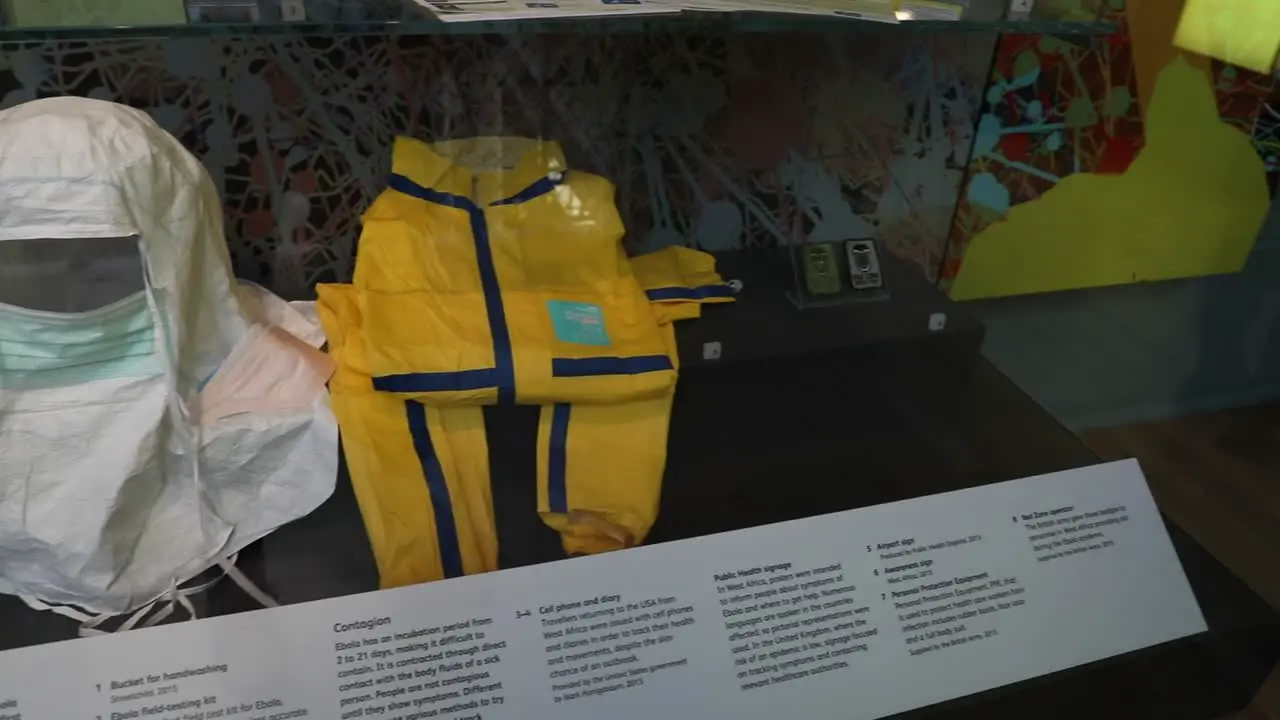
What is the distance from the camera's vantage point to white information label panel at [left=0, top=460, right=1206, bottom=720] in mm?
860

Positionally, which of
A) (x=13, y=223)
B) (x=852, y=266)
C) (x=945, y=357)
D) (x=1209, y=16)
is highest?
(x=1209, y=16)

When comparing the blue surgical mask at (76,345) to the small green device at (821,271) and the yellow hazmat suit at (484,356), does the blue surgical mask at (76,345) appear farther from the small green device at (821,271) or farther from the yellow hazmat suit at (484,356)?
the small green device at (821,271)

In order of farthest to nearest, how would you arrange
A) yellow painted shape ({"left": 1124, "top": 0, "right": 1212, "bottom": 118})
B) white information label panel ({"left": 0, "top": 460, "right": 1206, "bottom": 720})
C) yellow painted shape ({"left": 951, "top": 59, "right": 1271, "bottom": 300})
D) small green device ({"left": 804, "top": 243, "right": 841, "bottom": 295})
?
1. yellow painted shape ({"left": 951, "top": 59, "right": 1271, "bottom": 300})
2. yellow painted shape ({"left": 1124, "top": 0, "right": 1212, "bottom": 118})
3. small green device ({"left": 804, "top": 243, "right": 841, "bottom": 295})
4. white information label panel ({"left": 0, "top": 460, "right": 1206, "bottom": 720})

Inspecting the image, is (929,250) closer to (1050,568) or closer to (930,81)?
(930,81)

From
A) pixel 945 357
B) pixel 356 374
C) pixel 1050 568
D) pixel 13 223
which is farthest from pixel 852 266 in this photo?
pixel 13 223

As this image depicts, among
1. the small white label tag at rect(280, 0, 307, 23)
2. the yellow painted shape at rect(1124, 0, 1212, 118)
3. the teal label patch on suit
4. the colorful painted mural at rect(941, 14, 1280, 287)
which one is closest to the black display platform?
the teal label patch on suit

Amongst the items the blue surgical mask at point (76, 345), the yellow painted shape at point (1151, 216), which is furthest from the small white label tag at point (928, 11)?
the blue surgical mask at point (76, 345)

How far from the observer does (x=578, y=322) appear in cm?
121

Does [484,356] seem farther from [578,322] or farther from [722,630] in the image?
[722,630]

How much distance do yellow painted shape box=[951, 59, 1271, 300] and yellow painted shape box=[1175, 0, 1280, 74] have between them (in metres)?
0.05

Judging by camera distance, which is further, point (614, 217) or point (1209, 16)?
point (1209, 16)

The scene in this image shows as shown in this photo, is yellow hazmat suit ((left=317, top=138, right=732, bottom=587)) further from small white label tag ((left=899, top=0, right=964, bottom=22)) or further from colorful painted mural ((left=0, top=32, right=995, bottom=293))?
small white label tag ((left=899, top=0, right=964, bottom=22))

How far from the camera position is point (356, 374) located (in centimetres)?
110

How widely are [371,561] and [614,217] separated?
54 cm
